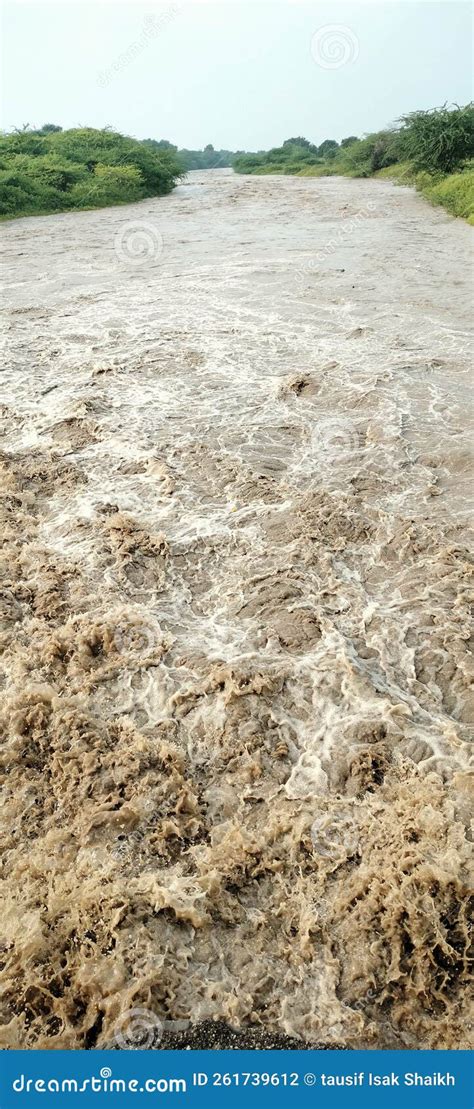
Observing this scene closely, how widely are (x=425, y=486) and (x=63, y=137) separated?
101 ft

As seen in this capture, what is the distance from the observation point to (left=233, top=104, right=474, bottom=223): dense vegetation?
66.0ft

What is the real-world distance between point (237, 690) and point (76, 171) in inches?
999

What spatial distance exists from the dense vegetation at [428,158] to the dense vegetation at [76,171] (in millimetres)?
8724

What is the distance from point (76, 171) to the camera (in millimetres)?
24516

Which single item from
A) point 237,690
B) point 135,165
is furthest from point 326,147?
point 237,690

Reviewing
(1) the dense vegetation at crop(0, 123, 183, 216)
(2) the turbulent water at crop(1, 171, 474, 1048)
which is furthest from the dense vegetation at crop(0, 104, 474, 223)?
(2) the turbulent water at crop(1, 171, 474, 1048)

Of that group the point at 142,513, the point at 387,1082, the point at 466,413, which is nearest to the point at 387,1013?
the point at 387,1082

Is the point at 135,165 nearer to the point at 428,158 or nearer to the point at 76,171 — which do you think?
the point at 76,171

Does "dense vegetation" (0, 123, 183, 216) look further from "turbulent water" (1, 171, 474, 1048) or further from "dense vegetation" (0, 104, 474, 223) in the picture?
"turbulent water" (1, 171, 474, 1048)

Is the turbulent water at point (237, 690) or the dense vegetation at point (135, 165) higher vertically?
the dense vegetation at point (135, 165)

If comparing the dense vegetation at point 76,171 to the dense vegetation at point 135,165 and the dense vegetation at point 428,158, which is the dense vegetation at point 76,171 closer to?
the dense vegetation at point 135,165

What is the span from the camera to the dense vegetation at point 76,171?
21344 millimetres

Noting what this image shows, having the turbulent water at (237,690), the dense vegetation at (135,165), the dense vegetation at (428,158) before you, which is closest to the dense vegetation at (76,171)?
the dense vegetation at (135,165)

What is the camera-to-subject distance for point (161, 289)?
12242 millimetres
